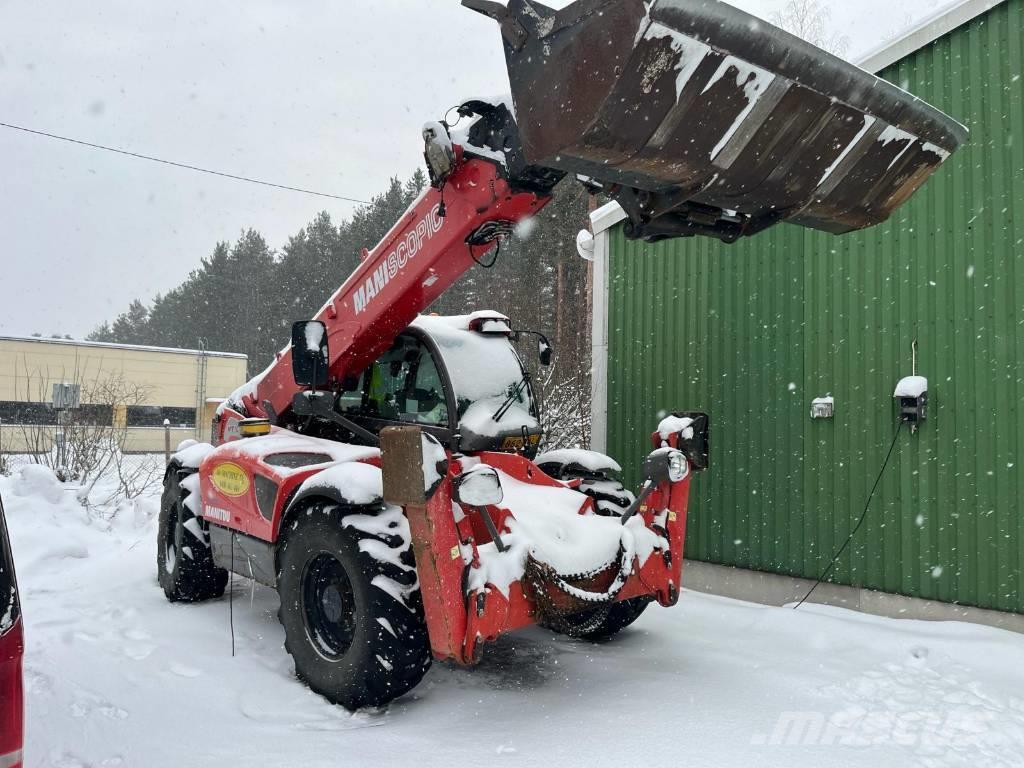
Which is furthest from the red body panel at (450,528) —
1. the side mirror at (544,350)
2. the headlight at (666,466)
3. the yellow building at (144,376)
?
the yellow building at (144,376)

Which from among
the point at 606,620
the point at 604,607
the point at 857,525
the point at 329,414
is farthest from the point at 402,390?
the point at 857,525

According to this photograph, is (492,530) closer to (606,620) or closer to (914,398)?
(606,620)

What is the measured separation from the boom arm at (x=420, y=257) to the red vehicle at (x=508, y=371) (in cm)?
2

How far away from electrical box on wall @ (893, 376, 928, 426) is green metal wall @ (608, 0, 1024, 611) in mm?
78

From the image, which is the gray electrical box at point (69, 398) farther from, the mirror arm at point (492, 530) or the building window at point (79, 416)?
the mirror arm at point (492, 530)

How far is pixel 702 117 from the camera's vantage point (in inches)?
128

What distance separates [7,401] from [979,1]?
27.4 metres

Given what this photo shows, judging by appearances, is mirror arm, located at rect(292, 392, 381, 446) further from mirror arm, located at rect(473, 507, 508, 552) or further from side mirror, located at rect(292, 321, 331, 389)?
mirror arm, located at rect(473, 507, 508, 552)

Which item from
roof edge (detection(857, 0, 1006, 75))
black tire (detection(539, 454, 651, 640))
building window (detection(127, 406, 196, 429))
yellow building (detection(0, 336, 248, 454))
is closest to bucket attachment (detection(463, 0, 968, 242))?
black tire (detection(539, 454, 651, 640))

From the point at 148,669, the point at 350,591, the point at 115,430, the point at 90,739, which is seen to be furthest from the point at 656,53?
the point at 115,430

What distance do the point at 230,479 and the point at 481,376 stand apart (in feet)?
6.09

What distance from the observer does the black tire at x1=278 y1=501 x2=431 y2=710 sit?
A: 12.5 ft

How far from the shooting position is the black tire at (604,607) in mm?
5055

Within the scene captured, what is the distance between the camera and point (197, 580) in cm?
602
